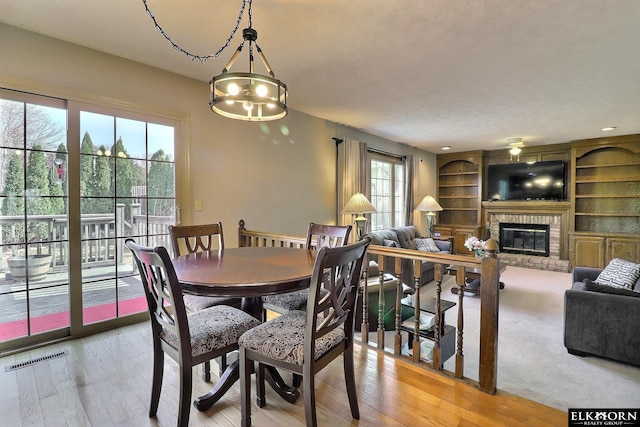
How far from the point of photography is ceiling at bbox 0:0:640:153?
2025 mm

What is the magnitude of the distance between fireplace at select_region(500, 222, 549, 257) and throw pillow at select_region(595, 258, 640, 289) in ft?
11.8

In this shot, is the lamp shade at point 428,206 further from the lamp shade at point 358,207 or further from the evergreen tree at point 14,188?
the evergreen tree at point 14,188

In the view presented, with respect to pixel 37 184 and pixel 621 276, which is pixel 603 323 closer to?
pixel 621 276

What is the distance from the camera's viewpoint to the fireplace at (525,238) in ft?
21.5

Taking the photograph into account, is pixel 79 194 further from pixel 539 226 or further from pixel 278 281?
pixel 539 226

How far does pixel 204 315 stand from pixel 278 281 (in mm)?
586

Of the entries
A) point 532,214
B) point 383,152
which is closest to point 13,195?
point 383,152

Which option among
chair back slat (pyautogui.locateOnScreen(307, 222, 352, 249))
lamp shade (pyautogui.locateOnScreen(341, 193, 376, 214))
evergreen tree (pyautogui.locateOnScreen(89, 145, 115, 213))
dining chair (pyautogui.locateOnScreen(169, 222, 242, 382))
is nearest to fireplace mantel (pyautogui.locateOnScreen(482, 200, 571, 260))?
lamp shade (pyautogui.locateOnScreen(341, 193, 376, 214))

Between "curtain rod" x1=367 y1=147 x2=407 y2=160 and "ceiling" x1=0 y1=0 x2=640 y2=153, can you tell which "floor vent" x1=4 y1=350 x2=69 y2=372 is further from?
"curtain rod" x1=367 y1=147 x2=407 y2=160

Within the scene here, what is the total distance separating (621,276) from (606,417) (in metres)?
1.76

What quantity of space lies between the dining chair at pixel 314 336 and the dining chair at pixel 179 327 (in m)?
0.13

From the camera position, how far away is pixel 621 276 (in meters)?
3.06

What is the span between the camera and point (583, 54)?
257 centimetres

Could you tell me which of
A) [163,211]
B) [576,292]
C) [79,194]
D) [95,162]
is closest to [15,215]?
[79,194]
